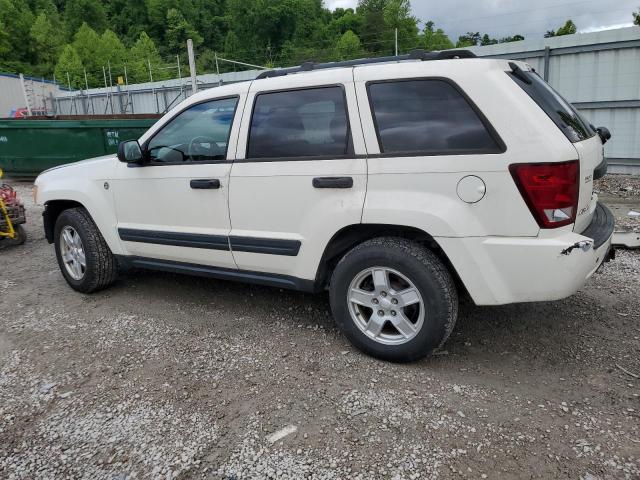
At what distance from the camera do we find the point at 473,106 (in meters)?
2.81

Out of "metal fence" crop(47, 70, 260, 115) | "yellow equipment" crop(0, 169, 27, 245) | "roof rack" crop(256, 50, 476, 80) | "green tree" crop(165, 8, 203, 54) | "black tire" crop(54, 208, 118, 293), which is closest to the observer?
"roof rack" crop(256, 50, 476, 80)

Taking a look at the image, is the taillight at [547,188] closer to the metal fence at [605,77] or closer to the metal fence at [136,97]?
the metal fence at [605,77]

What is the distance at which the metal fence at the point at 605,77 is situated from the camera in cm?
938

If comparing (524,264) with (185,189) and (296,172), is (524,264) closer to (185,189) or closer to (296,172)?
(296,172)

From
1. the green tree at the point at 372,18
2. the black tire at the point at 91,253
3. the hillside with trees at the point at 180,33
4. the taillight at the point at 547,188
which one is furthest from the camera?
the green tree at the point at 372,18

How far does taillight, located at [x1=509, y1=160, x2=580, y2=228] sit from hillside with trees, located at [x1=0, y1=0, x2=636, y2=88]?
158ft

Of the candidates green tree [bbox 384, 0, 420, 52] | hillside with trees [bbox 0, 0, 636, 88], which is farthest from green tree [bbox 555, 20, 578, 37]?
green tree [bbox 384, 0, 420, 52]

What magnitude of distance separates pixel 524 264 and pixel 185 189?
2.49 metres

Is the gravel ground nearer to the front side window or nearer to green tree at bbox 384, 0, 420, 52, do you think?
the front side window

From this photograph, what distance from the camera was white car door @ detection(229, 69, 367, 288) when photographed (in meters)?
3.17

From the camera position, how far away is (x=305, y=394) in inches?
116

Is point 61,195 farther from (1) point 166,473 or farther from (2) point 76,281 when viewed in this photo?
(1) point 166,473

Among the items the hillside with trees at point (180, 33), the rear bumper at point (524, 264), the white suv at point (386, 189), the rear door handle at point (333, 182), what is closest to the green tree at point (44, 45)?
the hillside with trees at point (180, 33)

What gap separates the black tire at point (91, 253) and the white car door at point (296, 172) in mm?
1626
